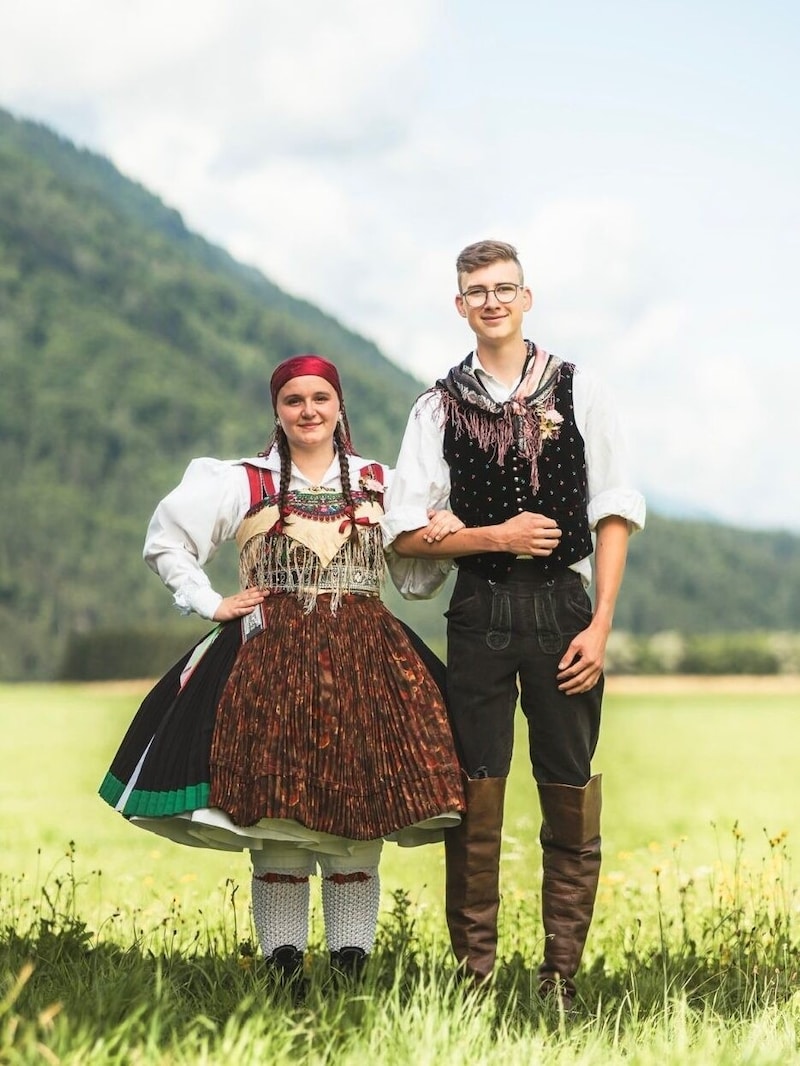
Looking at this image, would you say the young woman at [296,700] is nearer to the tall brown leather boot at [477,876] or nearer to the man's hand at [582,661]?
the tall brown leather boot at [477,876]

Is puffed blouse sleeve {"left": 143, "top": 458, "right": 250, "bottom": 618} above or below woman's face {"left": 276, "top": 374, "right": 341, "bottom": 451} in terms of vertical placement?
below

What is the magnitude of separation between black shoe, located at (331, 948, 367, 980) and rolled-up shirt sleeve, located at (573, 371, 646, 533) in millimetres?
1220

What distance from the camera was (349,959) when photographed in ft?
12.0

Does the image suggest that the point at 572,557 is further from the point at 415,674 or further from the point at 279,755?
the point at 279,755

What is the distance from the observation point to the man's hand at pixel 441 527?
3605mm

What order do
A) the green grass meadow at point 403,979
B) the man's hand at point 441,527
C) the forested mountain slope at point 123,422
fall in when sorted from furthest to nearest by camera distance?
1. the forested mountain slope at point 123,422
2. the man's hand at point 441,527
3. the green grass meadow at point 403,979

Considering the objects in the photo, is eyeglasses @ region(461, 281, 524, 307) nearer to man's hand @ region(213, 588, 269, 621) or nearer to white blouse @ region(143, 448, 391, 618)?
white blouse @ region(143, 448, 391, 618)

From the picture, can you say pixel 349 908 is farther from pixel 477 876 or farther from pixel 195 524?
pixel 195 524

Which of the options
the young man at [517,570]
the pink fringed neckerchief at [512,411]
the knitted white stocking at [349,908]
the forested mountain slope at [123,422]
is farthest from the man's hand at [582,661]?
the forested mountain slope at [123,422]

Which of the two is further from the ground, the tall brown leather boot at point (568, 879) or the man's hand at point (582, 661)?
the man's hand at point (582, 661)

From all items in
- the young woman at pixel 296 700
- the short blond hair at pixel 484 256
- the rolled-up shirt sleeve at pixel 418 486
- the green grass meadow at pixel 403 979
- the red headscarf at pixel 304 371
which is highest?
the short blond hair at pixel 484 256

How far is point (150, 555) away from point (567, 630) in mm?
1082

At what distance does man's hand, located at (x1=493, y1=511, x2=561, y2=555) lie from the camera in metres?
3.56

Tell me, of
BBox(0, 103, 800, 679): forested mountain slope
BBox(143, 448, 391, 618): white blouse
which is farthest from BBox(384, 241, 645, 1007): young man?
BBox(0, 103, 800, 679): forested mountain slope
